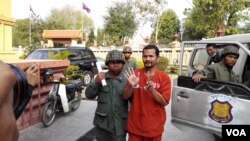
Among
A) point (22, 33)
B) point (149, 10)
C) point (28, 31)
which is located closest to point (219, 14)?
point (149, 10)

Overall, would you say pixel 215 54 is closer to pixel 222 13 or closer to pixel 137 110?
pixel 137 110

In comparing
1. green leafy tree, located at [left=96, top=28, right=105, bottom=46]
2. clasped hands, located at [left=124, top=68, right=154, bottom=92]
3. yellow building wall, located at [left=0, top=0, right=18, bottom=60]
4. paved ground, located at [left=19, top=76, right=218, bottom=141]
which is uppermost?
green leafy tree, located at [left=96, top=28, right=105, bottom=46]

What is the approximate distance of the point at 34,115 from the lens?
233 inches

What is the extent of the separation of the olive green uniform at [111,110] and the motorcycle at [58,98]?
8.63 ft

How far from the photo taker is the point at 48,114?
605cm

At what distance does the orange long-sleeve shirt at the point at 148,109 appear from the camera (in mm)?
3240

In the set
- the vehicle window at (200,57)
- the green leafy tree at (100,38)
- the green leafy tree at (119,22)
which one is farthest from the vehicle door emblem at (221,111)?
the green leafy tree at (100,38)

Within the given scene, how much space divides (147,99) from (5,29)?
6.90m

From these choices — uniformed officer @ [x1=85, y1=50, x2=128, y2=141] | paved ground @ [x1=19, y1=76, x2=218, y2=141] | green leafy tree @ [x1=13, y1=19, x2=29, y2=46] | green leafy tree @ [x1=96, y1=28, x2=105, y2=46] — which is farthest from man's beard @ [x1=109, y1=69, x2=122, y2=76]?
green leafy tree @ [x1=13, y1=19, x2=29, y2=46]

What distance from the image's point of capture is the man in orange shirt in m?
3.22

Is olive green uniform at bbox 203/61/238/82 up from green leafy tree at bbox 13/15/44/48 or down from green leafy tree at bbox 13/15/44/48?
down

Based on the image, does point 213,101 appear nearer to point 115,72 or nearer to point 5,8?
point 115,72

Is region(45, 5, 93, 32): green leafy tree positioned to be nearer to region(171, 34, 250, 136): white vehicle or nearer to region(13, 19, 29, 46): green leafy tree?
region(13, 19, 29, 46): green leafy tree

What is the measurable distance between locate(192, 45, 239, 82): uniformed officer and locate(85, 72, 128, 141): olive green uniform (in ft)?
3.99
